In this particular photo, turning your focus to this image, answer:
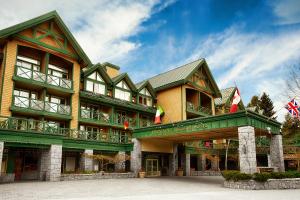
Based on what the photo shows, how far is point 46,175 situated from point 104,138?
9.30 m

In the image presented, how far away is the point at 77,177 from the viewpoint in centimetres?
2373

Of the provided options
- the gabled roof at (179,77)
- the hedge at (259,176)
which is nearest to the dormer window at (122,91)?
the gabled roof at (179,77)

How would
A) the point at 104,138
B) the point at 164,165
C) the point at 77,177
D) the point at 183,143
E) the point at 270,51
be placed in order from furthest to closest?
1. the point at 164,165
2. the point at 183,143
3. the point at 104,138
4. the point at 77,177
5. the point at 270,51

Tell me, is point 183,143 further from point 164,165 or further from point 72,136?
point 72,136

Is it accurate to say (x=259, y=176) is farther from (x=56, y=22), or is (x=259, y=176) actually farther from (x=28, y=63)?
(x=56, y=22)

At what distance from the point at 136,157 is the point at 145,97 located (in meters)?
11.1

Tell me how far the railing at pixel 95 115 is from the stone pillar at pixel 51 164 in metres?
6.97

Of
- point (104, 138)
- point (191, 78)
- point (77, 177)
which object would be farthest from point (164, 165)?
point (77, 177)

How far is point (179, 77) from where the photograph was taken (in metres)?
36.4

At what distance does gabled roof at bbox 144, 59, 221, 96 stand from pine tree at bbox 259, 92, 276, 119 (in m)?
26.4

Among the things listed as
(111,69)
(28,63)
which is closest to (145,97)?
(111,69)

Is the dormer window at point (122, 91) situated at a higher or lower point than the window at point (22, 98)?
higher

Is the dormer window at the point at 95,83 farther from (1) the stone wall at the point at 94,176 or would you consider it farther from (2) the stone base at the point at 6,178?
(2) the stone base at the point at 6,178

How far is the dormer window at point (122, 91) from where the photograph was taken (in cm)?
3412
